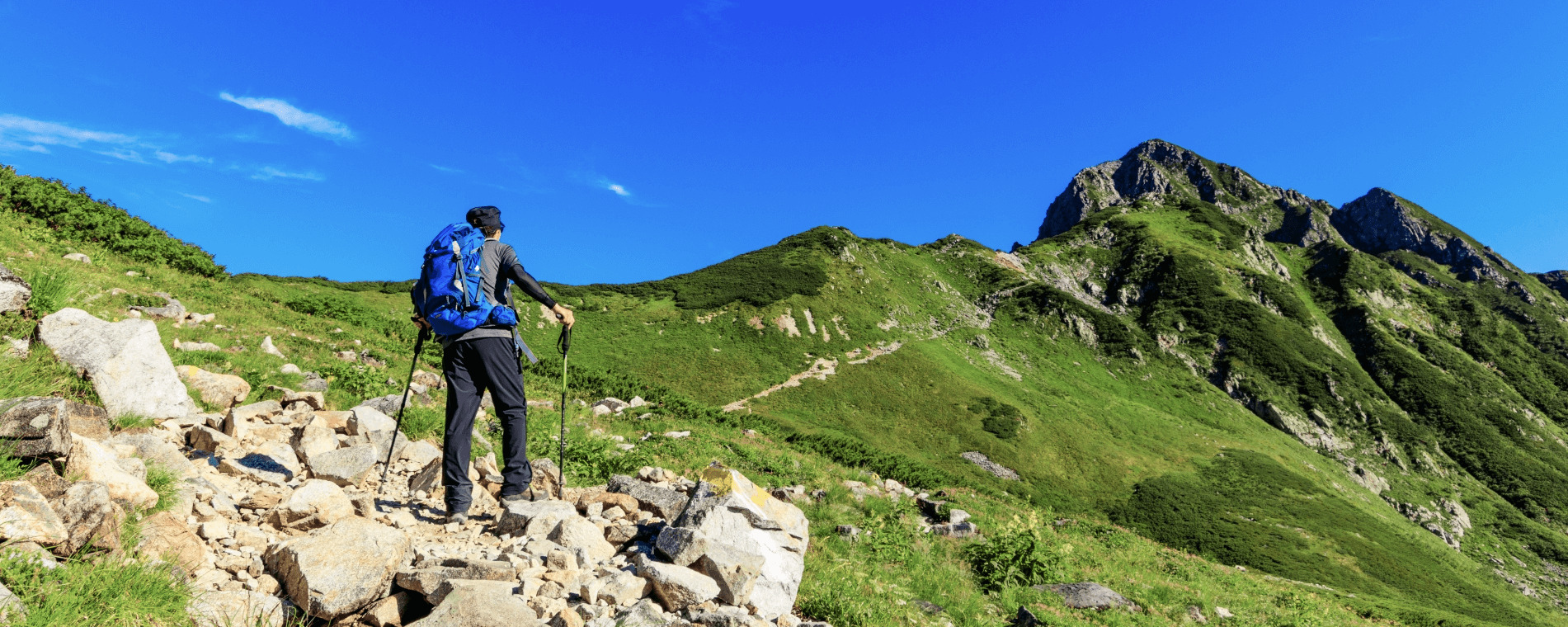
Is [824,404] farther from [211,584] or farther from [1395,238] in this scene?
[1395,238]

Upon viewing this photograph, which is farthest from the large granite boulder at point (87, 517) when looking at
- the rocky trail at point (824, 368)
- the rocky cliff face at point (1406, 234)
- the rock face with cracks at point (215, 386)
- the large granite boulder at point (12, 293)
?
the rocky cliff face at point (1406, 234)

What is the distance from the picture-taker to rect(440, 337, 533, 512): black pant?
6.52 meters

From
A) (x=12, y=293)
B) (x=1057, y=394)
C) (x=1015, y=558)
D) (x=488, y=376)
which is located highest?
(x=1057, y=394)

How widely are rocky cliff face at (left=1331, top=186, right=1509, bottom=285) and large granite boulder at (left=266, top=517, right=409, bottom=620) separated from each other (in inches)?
7622

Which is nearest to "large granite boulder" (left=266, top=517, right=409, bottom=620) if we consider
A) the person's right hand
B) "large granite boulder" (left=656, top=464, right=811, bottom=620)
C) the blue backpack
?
"large granite boulder" (left=656, top=464, right=811, bottom=620)

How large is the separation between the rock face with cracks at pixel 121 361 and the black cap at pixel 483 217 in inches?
150

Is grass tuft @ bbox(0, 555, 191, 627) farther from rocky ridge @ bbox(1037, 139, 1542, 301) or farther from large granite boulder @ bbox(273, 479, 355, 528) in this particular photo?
rocky ridge @ bbox(1037, 139, 1542, 301)

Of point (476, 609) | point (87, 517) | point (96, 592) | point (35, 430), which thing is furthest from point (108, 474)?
point (476, 609)

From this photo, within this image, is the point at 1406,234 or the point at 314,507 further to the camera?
the point at 1406,234

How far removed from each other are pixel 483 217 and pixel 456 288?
1038 mm

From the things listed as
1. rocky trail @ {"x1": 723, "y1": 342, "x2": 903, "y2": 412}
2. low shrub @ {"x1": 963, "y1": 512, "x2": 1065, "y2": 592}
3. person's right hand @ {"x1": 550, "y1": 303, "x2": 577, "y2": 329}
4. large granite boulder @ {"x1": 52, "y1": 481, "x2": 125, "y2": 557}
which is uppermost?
rocky trail @ {"x1": 723, "y1": 342, "x2": 903, "y2": 412}

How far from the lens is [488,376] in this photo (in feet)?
22.2

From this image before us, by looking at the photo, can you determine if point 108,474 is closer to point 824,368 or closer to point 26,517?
point 26,517

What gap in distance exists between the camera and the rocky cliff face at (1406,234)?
445 feet
